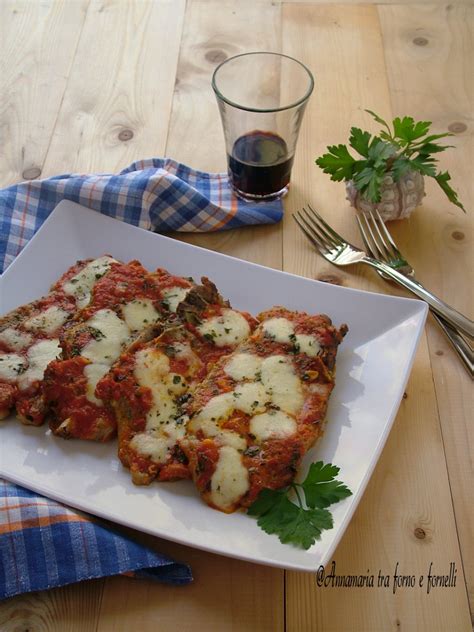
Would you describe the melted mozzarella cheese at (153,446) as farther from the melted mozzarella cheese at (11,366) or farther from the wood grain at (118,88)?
the wood grain at (118,88)

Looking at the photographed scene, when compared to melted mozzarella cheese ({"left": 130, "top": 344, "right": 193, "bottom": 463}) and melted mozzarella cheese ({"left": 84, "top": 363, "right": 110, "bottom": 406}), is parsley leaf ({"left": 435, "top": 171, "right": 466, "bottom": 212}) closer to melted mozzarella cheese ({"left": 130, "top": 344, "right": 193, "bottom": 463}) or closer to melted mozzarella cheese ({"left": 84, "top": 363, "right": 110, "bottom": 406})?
melted mozzarella cheese ({"left": 130, "top": 344, "right": 193, "bottom": 463})

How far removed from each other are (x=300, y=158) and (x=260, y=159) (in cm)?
44

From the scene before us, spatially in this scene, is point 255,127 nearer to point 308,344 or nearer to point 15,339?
point 308,344

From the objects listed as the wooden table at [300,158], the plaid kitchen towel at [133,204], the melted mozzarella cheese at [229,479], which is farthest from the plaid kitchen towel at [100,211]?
the melted mozzarella cheese at [229,479]

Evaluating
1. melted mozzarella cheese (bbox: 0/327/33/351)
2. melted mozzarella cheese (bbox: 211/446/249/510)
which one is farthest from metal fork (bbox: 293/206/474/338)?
melted mozzarella cheese (bbox: 0/327/33/351)

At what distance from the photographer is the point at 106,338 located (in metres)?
2.67

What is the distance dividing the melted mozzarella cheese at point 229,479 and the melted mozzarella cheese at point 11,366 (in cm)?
84

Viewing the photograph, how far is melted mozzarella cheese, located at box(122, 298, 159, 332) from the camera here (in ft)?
9.07

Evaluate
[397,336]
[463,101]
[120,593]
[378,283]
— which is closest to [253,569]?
[120,593]

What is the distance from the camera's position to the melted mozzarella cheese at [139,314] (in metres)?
2.76

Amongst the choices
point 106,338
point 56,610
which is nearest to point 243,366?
point 106,338

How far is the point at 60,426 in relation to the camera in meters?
2.54

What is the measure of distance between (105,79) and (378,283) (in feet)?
7.15

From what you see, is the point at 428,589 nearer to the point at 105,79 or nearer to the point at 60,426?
the point at 60,426
